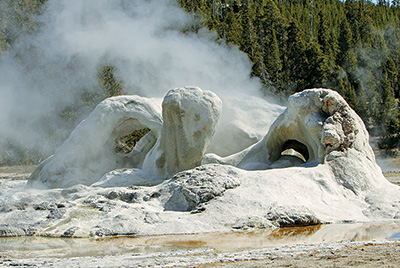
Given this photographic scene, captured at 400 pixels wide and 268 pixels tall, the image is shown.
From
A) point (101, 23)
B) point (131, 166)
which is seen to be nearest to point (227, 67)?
point (101, 23)

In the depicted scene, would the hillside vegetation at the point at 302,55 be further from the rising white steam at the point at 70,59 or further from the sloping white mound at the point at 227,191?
the sloping white mound at the point at 227,191

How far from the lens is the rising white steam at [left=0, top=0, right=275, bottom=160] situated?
23250mm

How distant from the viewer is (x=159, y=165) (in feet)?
34.7

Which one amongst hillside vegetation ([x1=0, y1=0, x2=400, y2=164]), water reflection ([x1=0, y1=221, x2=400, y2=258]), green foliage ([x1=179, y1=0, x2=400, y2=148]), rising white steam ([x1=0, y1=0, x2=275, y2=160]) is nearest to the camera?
water reflection ([x1=0, y1=221, x2=400, y2=258])

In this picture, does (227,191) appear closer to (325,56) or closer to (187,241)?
(187,241)

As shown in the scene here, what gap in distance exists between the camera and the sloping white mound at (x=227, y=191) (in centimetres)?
702

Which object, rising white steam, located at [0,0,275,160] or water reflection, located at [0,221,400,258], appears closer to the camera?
water reflection, located at [0,221,400,258]

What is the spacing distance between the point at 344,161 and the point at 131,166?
5.01 metres

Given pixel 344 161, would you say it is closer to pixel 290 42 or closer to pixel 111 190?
pixel 111 190

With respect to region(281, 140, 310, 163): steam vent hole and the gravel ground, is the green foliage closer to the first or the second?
region(281, 140, 310, 163): steam vent hole

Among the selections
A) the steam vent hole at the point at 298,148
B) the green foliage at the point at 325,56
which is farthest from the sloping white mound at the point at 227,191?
the green foliage at the point at 325,56

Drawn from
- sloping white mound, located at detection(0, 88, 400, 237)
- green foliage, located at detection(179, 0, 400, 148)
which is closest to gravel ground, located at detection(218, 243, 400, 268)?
sloping white mound, located at detection(0, 88, 400, 237)

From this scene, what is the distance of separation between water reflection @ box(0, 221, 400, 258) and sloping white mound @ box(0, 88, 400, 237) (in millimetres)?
336

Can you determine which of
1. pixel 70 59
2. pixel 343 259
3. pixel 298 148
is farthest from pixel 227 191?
pixel 70 59
